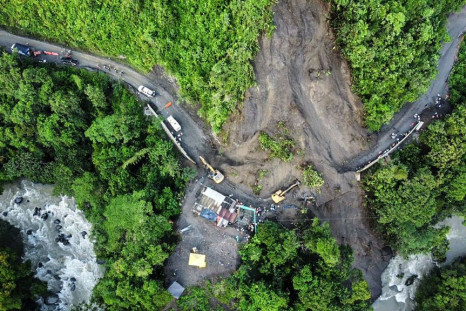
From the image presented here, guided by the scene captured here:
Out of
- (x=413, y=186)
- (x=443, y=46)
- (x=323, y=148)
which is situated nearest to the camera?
(x=413, y=186)

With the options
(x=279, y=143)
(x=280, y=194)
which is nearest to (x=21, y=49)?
(x=279, y=143)

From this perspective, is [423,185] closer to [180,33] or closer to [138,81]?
[180,33]

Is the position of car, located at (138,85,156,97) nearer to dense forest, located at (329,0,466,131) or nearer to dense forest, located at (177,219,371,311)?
dense forest, located at (177,219,371,311)

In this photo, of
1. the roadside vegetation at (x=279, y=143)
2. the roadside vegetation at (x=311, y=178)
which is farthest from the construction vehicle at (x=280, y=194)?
the roadside vegetation at (x=279, y=143)

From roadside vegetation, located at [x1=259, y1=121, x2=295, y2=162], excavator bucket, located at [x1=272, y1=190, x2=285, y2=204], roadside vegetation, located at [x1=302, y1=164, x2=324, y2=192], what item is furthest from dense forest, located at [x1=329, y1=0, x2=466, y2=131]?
excavator bucket, located at [x1=272, y1=190, x2=285, y2=204]

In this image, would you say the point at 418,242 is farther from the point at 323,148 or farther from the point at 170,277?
the point at 170,277

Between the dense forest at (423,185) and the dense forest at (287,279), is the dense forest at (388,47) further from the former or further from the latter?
the dense forest at (287,279)

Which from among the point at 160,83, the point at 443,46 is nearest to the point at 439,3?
the point at 443,46
